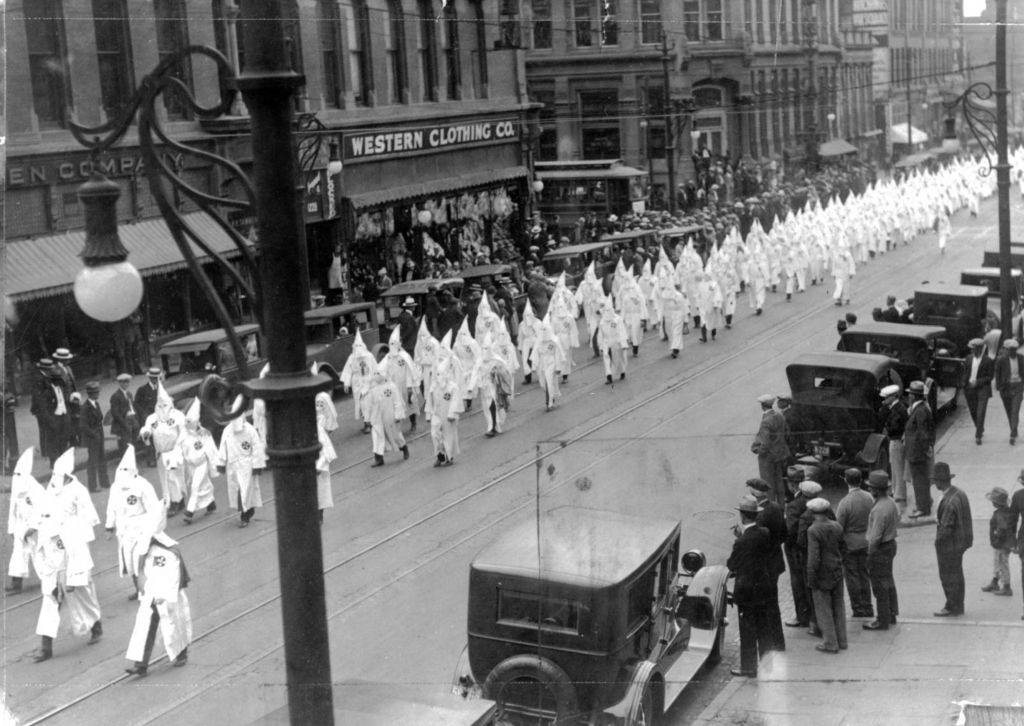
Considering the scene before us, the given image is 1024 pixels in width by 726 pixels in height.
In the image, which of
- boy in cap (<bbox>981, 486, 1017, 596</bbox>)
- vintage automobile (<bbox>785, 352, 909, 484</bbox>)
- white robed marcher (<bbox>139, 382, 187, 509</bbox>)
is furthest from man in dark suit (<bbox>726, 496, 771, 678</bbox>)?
white robed marcher (<bbox>139, 382, 187, 509</bbox>)

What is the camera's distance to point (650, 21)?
14875 millimetres

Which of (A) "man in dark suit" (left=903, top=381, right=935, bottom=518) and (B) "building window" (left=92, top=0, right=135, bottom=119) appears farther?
(A) "man in dark suit" (left=903, top=381, right=935, bottom=518)

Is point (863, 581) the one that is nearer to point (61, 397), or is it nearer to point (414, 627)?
point (414, 627)

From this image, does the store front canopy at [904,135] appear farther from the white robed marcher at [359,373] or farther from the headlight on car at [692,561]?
the headlight on car at [692,561]

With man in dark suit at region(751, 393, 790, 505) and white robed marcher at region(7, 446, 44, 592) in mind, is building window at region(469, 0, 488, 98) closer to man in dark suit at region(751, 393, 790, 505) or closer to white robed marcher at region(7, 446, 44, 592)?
man in dark suit at region(751, 393, 790, 505)

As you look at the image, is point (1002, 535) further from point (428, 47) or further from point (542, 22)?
point (428, 47)

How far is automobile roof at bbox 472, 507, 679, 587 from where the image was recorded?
820 centimetres

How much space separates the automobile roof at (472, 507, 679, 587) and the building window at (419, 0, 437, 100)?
1161 cm

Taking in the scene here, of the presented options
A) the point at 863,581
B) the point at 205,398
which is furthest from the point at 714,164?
the point at 205,398

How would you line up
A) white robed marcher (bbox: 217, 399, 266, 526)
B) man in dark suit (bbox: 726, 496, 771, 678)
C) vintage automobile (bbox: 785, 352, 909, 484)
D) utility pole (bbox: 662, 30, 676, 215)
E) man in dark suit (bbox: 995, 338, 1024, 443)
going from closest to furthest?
man in dark suit (bbox: 726, 496, 771, 678)
white robed marcher (bbox: 217, 399, 266, 526)
vintage automobile (bbox: 785, 352, 909, 484)
utility pole (bbox: 662, 30, 676, 215)
man in dark suit (bbox: 995, 338, 1024, 443)

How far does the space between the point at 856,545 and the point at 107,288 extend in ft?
24.7

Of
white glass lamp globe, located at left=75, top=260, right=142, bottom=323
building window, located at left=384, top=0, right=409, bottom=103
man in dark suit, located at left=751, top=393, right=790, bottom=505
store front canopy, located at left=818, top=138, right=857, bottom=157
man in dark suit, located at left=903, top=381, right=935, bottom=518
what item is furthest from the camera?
store front canopy, located at left=818, top=138, right=857, bottom=157

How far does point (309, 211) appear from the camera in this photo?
19.3 meters

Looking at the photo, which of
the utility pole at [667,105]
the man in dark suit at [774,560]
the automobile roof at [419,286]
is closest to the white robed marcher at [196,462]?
the utility pole at [667,105]
